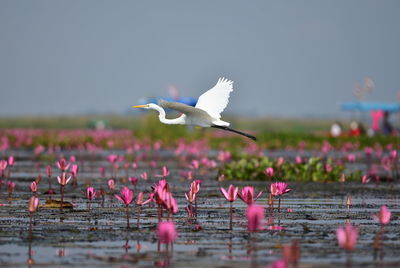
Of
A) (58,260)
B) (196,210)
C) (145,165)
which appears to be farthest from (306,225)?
(145,165)

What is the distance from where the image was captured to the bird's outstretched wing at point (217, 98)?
498 inches

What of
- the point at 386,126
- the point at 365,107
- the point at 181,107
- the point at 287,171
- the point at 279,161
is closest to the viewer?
the point at 181,107

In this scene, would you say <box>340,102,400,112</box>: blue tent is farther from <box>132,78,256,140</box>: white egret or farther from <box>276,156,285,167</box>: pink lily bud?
<box>132,78,256,140</box>: white egret

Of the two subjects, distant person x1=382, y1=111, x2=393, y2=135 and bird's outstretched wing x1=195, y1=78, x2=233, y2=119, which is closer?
bird's outstretched wing x1=195, y1=78, x2=233, y2=119

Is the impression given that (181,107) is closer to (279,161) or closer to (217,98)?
(217,98)

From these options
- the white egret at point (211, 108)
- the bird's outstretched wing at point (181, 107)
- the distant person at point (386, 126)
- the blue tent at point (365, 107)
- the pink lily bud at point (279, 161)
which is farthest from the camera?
the blue tent at point (365, 107)

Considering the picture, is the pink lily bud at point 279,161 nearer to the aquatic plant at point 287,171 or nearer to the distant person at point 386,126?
the aquatic plant at point 287,171

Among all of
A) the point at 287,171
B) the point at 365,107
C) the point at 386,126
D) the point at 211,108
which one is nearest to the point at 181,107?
the point at 211,108

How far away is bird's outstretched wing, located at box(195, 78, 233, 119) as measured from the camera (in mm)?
12641

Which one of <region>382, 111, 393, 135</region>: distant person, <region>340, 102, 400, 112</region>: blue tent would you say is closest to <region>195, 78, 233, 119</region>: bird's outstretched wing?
<region>382, 111, 393, 135</region>: distant person

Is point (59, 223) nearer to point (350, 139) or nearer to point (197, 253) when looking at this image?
point (197, 253)

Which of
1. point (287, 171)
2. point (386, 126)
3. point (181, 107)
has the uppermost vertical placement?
point (386, 126)

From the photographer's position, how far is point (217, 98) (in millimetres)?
12734

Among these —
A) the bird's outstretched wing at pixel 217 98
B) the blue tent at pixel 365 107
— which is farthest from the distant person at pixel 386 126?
the bird's outstretched wing at pixel 217 98
